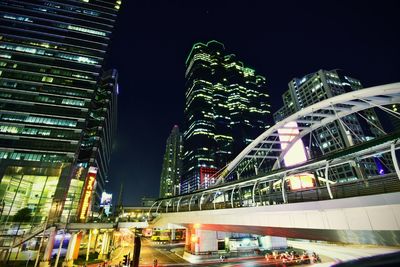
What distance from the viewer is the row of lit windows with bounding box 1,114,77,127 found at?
62897 millimetres

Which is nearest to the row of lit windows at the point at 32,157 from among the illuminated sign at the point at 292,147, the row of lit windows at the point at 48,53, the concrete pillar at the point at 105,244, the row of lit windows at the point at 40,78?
the row of lit windows at the point at 40,78

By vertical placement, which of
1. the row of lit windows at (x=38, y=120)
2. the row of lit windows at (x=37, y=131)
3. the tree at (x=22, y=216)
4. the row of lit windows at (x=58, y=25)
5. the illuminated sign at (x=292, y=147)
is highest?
the row of lit windows at (x=58, y=25)

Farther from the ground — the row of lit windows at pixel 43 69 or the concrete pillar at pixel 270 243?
the row of lit windows at pixel 43 69

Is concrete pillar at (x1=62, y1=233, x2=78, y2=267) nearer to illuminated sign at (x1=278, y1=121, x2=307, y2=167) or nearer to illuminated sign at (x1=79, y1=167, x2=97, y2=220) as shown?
illuminated sign at (x1=79, y1=167, x2=97, y2=220)

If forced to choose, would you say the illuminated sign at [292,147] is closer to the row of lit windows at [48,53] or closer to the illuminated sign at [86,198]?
the illuminated sign at [86,198]

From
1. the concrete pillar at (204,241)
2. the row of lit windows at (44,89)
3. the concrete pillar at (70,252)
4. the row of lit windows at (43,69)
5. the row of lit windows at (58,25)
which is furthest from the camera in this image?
the row of lit windows at (58,25)

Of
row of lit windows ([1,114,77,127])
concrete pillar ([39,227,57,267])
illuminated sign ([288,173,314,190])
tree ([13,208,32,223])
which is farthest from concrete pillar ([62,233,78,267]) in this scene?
row of lit windows ([1,114,77,127])

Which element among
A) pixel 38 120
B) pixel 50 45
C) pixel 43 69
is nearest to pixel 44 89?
pixel 43 69

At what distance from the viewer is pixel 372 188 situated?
12.8 metres

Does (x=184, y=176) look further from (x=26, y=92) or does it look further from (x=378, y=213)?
(x=378, y=213)

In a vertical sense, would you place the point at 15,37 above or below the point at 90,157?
above

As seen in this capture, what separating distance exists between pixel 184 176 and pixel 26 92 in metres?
139

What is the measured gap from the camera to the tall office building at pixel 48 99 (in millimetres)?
54656

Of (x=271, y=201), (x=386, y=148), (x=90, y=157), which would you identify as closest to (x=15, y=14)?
(x=90, y=157)
